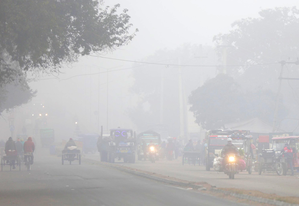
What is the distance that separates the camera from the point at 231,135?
101ft

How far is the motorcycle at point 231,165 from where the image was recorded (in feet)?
74.8

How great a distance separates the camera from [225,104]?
58.1m

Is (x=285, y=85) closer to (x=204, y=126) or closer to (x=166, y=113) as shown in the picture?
(x=204, y=126)

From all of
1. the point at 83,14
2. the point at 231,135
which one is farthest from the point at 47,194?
the point at 231,135

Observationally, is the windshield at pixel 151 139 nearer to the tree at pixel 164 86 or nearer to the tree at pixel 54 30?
the tree at pixel 54 30

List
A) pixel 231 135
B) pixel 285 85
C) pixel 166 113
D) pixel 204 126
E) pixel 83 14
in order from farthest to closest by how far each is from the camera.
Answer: pixel 166 113
pixel 285 85
pixel 204 126
pixel 231 135
pixel 83 14

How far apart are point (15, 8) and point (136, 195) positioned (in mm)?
6970

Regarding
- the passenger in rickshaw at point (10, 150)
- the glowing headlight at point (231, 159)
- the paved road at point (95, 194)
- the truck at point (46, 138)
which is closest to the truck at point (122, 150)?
the passenger in rickshaw at point (10, 150)

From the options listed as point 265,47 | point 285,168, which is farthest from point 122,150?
point 265,47

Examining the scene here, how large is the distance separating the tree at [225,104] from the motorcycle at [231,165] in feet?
114

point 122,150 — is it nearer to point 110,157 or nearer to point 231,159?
point 110,157

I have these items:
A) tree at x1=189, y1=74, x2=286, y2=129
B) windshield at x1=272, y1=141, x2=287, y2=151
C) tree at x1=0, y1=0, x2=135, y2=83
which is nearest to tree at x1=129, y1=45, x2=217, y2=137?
tree at x1=189, y1=74, x2=286, y2=129

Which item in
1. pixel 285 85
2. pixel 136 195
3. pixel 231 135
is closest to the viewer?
pixel 136 195

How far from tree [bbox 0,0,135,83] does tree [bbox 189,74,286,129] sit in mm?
39200
